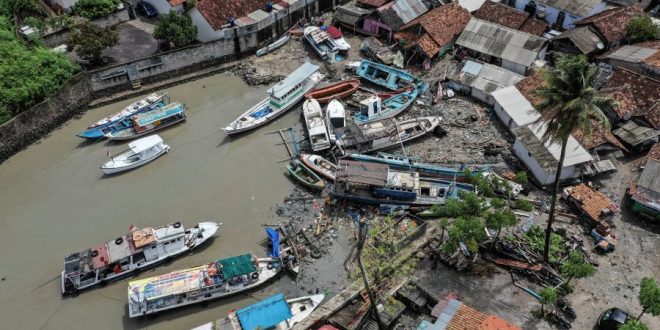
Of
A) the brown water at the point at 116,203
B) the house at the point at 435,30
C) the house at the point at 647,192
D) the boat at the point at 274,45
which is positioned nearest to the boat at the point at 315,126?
the brown water at the point at 116,203

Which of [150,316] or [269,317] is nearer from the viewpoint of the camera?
[269,317]

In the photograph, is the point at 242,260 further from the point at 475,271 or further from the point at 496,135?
the point at 496,135

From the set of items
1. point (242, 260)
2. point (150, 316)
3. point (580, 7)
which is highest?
point (580, 7)

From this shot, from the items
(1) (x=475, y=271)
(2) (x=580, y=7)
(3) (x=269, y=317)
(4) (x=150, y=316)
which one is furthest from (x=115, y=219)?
(2) (x=580, y=7)

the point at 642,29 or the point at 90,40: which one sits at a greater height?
the point at 90,40

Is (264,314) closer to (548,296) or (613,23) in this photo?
(548,296)

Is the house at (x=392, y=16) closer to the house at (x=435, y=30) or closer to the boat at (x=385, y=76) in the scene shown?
the house at (x=435, y=30)

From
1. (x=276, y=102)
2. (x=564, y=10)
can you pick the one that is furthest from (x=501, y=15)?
(x=276, y=102)

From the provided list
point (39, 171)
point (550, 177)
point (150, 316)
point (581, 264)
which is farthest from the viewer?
point (39, 171)
